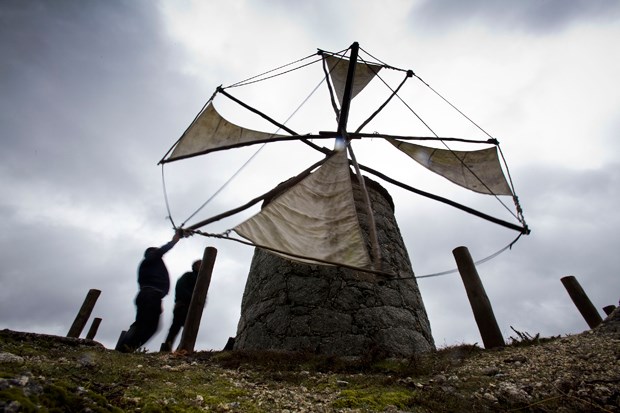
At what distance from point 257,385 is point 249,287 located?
3.23 metres

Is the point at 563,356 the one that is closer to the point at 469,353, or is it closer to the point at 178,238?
the point at 469,353

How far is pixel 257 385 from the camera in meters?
3.91

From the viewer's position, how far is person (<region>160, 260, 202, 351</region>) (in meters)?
6.98

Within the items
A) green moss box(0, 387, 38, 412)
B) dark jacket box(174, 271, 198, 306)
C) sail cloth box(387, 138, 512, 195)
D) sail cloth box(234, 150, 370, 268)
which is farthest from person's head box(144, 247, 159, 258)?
sail cloth box(387, 138, 512, 195)

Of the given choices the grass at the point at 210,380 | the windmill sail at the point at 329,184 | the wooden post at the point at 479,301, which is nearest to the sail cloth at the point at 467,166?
the windmill sail at the point at 329,184

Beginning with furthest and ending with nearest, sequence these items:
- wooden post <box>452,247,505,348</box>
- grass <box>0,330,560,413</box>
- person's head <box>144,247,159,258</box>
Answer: person's head <box>144,247,159,258</box> < wooden post <box>452,247,505,348</box> < grass <box>0,330,560,413</box>

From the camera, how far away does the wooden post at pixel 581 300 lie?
296 inches

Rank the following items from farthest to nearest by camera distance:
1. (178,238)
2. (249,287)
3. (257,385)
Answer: (249,287)
(178,238)
(257,385)

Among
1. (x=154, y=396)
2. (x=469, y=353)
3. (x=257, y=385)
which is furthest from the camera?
(x=469, y=353)

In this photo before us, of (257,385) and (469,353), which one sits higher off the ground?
(469,353)

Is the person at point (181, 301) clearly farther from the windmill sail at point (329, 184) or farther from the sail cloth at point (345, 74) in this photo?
the sail cloth at point (345, 74)

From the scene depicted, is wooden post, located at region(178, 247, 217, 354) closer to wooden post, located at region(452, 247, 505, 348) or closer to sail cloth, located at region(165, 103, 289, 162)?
sail cloth, located at region(165, 103, 289, 162)

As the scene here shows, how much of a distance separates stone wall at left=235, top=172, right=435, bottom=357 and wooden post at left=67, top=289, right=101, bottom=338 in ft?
14.0

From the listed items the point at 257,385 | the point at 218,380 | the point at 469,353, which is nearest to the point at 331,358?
the point at 257,385
